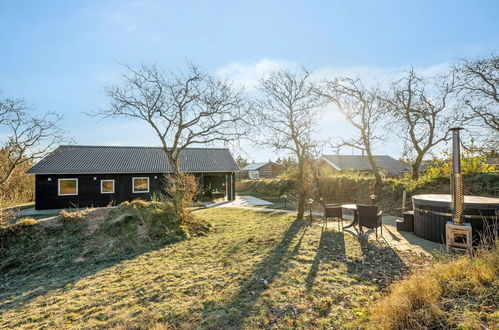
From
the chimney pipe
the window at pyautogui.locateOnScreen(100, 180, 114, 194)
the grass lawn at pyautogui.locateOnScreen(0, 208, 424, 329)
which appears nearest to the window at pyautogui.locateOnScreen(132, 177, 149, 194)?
the window at pyautogui.locateOnScreen(100, 180, 114, 194)

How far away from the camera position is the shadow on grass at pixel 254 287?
334 centimetres

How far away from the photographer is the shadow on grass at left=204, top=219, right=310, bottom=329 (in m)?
3.34

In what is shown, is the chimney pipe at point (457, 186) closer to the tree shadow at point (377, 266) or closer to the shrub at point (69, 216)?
the tree shadow at point (377, 266)

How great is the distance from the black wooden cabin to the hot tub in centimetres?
1068

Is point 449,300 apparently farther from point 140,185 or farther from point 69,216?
point 140,185

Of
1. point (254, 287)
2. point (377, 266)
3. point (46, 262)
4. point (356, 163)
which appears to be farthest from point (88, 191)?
point (356, 163)

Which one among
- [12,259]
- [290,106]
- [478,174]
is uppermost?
[290,106]

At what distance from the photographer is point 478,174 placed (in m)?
10.2

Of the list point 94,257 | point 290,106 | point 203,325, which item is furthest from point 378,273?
point 290,106

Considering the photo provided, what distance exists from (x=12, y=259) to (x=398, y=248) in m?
9.78

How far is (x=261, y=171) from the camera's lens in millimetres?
44844

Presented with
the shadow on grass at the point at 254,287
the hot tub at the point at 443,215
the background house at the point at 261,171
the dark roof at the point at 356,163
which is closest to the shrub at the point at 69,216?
the shadow on grass at the point at 254,287

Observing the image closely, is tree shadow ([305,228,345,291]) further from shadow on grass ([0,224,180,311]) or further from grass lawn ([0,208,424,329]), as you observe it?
shadow on grass ([0,224,180,311])

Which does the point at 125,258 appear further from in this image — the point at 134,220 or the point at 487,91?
the point at 487,91
